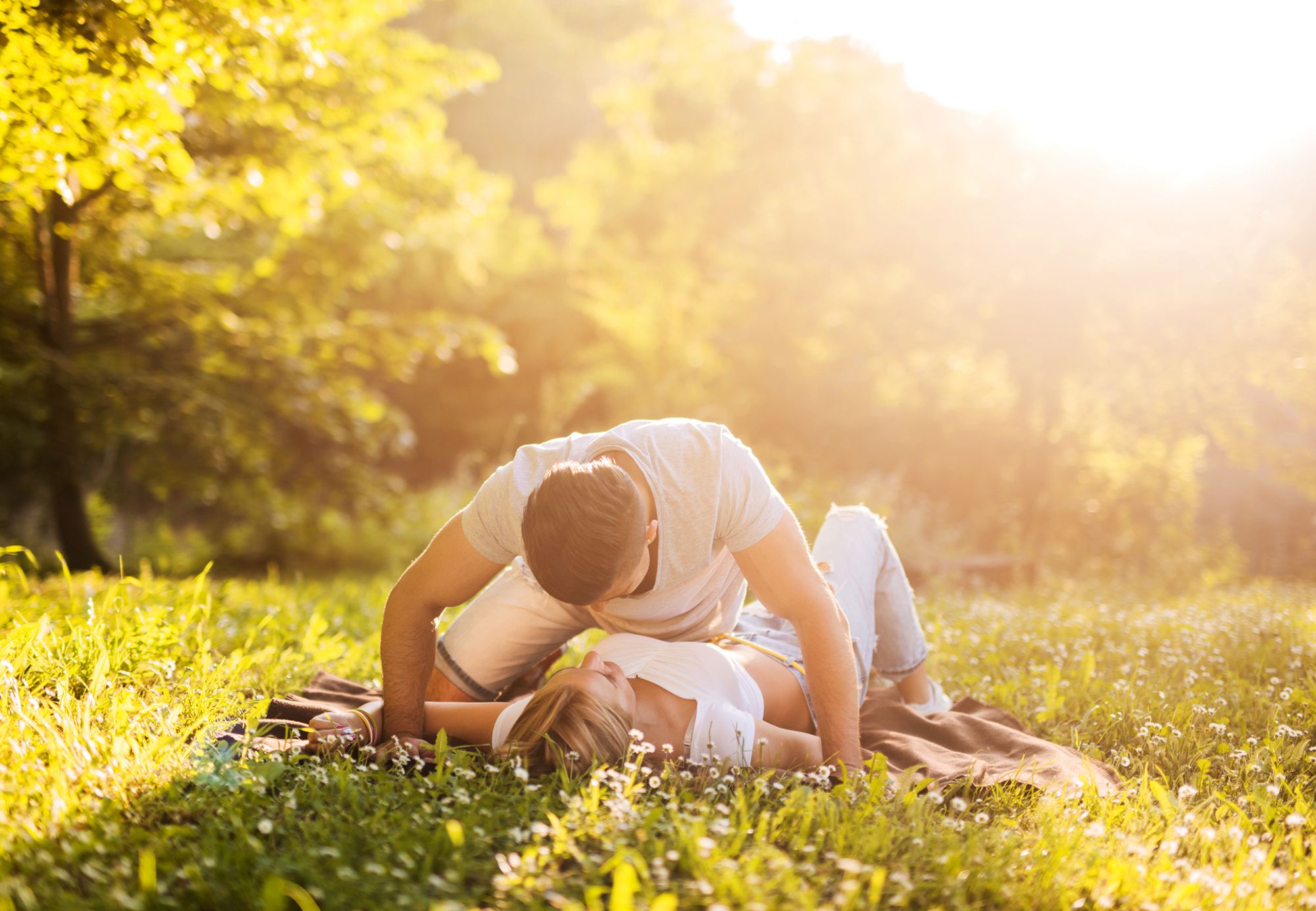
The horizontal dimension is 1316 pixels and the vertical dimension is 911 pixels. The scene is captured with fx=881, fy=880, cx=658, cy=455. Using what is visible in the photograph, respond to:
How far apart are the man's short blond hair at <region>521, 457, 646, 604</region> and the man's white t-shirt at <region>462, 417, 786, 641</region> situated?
27cm

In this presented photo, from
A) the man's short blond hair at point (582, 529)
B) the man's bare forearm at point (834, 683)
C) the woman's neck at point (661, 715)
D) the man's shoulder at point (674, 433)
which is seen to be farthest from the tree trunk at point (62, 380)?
the man's bare forearm at point (834, 683)

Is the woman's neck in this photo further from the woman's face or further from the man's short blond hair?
the man's short blond hair

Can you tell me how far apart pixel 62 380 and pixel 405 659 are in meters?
6.42

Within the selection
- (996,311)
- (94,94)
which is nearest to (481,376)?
(996,311)

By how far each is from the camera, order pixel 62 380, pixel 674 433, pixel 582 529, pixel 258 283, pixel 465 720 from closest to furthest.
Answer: pixel 582 529 < pixel 674 433 < pixel 465 720 < pixel 62 380 < pixel 258 283

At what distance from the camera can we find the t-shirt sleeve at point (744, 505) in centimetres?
307

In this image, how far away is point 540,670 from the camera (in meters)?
4.07

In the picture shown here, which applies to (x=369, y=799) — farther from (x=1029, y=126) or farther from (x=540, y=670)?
(x=1029, y=126)

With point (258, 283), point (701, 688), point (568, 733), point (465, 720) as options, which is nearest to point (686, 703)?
point (701, 688)

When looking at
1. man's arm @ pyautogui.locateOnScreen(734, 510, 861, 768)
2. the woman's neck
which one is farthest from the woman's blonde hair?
man's arm @ pyautogui.locateOnScreen(734, 510, 861, 768)

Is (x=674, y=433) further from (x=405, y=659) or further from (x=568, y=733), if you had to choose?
(x=405, y=659)

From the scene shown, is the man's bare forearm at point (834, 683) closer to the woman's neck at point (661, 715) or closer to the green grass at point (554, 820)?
the green grass at point (554, 820)

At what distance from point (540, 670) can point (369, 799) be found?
151cm

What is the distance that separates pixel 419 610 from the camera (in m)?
3.21
